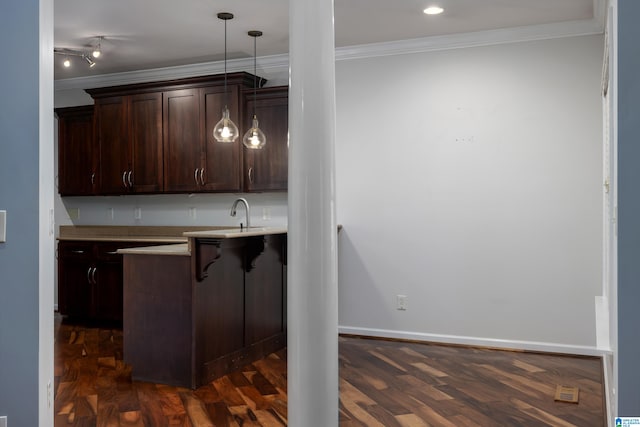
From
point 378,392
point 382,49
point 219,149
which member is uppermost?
point 382,49

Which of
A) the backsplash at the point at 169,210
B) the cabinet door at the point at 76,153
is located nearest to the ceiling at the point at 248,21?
the cabinet door at the point at 76,153

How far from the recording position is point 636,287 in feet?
6.35

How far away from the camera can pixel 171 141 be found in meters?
5.80

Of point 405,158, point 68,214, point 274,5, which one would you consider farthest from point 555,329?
point 68,214

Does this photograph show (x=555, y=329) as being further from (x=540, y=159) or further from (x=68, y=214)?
(x=68, y=214)

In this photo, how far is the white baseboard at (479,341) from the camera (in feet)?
15.0

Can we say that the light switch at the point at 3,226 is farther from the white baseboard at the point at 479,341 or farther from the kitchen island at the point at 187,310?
the white baseboard at the point at 479,341

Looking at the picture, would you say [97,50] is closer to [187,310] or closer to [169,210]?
[169,210]

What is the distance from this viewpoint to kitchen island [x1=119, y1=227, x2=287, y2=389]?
12.3 ft

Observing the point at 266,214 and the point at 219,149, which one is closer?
the point at 219,149

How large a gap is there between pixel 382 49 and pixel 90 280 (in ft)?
→ 11.5

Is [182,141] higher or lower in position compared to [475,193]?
higher

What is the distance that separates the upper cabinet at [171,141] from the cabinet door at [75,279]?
656 mm

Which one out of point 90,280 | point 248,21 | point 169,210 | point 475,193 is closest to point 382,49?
point 248,21
